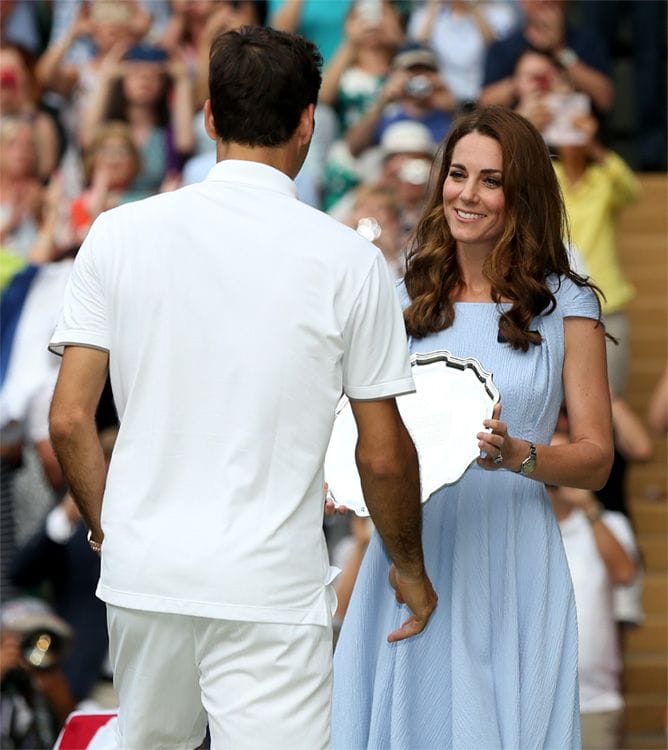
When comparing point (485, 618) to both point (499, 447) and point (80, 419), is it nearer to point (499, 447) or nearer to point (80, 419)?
point (499, 447)

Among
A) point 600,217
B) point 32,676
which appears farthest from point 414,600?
point 600,217

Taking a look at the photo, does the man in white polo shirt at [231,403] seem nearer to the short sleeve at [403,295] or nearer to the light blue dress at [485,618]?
the light blue dress at [485,618]

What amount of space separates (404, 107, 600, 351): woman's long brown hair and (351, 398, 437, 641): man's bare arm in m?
0.61

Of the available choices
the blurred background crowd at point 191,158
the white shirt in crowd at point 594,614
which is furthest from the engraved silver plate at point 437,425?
the white shirt in crowd at point 594,614

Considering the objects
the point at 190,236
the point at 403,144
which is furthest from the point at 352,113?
the point at 190,236

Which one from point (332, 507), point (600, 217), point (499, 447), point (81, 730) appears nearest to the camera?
point (499, 447)

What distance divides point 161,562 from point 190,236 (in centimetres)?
58

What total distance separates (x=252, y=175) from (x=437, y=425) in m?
0.82

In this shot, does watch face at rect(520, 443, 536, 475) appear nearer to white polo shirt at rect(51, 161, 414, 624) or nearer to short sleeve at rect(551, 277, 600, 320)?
short sleeve at rect(551, 277, 600, 320)

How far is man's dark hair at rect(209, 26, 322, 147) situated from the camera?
275 cm

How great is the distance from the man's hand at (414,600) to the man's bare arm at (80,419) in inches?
26.6

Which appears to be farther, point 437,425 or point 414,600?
point 437,425

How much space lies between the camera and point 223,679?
270 cm

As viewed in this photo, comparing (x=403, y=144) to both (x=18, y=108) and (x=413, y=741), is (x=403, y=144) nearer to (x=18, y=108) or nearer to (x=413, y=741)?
(x=18, y=108)
